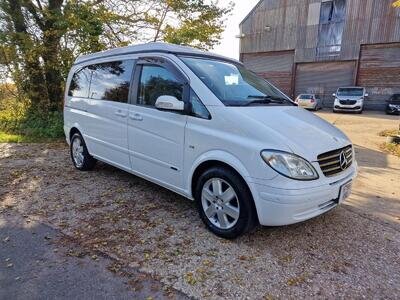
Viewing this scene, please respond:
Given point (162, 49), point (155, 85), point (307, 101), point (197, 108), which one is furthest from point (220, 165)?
point (307, 101)

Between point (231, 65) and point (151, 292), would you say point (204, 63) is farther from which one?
point (151, 292)

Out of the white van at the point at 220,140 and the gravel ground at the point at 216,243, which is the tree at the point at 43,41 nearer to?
the white van at the point at 220,140

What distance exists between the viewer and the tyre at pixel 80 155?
5.94 metres

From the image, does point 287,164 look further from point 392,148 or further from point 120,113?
point 392,148

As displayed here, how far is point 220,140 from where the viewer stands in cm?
348

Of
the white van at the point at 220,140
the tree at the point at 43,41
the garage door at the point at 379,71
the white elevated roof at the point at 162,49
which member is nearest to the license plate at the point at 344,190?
the white van at the point at 220,140

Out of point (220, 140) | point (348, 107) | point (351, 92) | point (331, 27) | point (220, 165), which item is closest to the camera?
point (220, 140)

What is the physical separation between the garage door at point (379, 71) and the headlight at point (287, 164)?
1037 inches

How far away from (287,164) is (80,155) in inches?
163

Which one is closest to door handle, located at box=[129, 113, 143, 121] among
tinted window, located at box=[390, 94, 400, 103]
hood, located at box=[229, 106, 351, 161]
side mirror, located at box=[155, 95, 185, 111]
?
side mirror, located at box=[155, 95, 185, 111]

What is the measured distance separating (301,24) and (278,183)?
28.6 metres

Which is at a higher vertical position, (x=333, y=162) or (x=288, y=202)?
(x=333, y=162)

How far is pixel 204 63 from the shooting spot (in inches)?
168

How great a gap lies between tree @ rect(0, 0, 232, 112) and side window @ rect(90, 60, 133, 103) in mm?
5283
